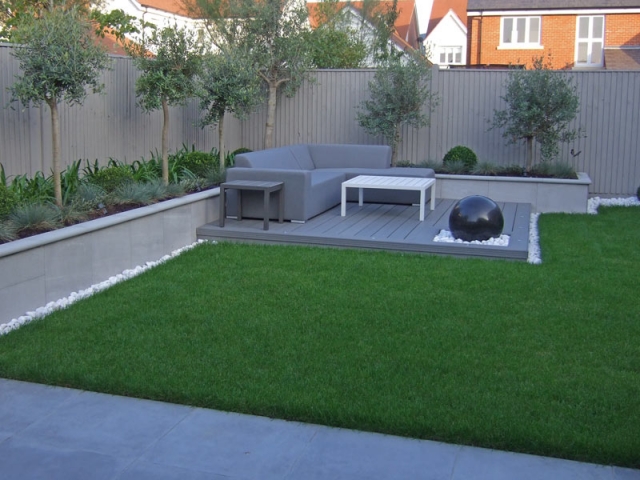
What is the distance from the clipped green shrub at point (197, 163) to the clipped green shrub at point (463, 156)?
3957 mm

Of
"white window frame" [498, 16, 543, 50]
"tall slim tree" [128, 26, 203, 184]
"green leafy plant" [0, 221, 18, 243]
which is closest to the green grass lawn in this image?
"green leafy plant" [0, 221, 18, 243]

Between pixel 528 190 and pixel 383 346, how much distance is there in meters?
6.67

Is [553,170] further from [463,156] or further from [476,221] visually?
[476,221]

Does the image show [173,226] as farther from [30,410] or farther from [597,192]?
[597,192]

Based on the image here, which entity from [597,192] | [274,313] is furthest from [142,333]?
[597,192]

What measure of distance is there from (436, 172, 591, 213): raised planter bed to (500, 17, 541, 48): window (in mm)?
16882

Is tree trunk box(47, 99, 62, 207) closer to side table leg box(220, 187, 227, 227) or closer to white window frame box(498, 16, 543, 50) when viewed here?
side table leg box(220, 187, 227, 227)

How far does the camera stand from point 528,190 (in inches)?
446

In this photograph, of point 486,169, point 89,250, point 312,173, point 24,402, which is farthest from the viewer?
point 486,169

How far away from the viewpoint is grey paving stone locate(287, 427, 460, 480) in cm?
371

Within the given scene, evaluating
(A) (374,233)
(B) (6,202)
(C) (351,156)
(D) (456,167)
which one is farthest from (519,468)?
(D) (456,167)

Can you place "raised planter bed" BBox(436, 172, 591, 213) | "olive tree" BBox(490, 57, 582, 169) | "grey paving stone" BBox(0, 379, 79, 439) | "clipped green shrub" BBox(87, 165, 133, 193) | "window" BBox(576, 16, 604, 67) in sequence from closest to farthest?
"grey paving stone" BBox(0, 379, 79, 439)
"clipped green shrub" BBox(87, 165, 133, 193)
"raised planter bed" BBox(436, 172, 591, 213)
"olive tree" BBox(490, 57, 582, 169)
"window" BBox(576, 16, 604, 67)

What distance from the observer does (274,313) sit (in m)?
6.13

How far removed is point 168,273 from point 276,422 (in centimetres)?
347
